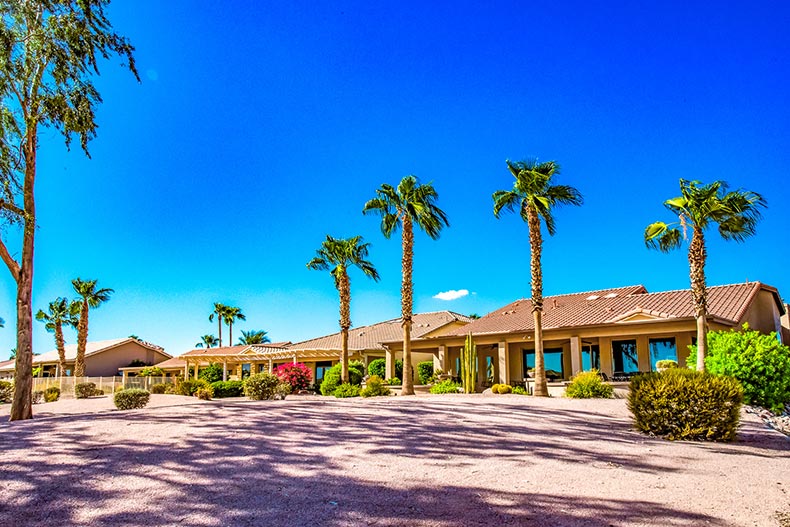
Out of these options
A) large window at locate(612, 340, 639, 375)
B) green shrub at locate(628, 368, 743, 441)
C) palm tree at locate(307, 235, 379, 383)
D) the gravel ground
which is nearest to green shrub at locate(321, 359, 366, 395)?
palm tree at locate(307, 235, 379, 383)

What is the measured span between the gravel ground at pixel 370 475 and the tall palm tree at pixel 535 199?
429 inches

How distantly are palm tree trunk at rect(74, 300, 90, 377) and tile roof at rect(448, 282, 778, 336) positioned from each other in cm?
2705

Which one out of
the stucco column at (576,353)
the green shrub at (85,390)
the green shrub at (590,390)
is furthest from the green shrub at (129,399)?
the stucco column at (576,353)

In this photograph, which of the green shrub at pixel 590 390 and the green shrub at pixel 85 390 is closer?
the green shrub at pixel 590 390

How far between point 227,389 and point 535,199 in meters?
18.4

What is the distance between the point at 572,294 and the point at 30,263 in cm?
2680

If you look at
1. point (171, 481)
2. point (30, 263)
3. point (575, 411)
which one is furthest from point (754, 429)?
point (30, 263)

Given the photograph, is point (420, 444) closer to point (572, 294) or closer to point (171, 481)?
point (171, 481)

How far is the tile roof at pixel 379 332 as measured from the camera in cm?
3794

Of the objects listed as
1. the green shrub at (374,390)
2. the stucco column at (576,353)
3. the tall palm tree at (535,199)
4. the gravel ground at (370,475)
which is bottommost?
the green shrub at (374,390)

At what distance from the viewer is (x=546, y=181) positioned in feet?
70.7

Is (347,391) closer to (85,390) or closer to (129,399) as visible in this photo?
(129,399)

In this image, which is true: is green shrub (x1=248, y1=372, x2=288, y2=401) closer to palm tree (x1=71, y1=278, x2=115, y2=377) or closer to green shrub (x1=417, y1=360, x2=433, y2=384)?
green shrub (x1=417, y1=360, x2=433, y2=384)

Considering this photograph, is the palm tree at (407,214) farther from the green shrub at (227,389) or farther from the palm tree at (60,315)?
the palm tree at (60,315)
